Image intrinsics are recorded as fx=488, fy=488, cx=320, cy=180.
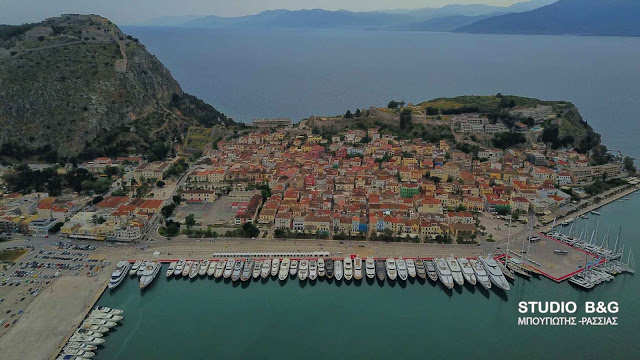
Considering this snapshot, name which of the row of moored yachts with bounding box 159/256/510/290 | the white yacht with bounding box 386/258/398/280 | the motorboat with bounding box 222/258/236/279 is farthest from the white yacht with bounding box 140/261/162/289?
the white yacht with bounding box 386/258/398/280

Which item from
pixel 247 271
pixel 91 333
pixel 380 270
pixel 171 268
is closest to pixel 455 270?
pixel 380 270

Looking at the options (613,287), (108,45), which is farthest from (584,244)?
(108,45)

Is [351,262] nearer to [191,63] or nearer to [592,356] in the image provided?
[592,356]

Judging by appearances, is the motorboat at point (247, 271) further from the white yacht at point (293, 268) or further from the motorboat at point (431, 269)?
the motorboat at point (431, 269)

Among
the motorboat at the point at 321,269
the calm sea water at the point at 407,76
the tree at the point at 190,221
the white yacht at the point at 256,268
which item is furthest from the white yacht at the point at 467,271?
the calm sea water at the point at 407,76

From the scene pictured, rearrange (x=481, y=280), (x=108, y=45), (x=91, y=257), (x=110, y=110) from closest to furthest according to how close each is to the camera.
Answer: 1. (x=481, y=280)
2. (x=91, y=257)
3. (x=110, y=110)
4. (x=108, y=45)

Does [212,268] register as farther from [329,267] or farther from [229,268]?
[329,267]
